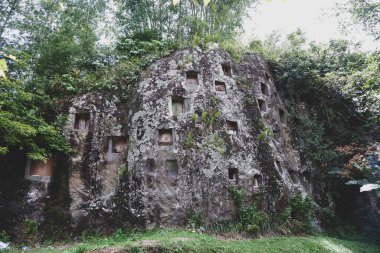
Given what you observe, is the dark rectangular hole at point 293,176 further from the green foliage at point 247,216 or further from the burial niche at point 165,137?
the burial niche at point 165,137

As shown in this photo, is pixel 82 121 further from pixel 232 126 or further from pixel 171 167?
pixel 232 126

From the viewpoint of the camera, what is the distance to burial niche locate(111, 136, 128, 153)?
12195 millimetres

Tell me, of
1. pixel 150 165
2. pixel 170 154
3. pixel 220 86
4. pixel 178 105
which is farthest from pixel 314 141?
pixel 150 165

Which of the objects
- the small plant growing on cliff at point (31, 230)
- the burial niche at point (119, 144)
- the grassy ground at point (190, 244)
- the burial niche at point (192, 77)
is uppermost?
the burial niche at point (192, 77)

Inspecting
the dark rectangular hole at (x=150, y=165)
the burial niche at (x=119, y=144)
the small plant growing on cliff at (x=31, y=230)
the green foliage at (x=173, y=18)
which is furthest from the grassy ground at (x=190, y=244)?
the green foliage at (x=173, y=18)

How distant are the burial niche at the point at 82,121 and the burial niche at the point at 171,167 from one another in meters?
4.00

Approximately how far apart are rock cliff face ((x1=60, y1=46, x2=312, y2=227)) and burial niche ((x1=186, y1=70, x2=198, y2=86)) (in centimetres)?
5

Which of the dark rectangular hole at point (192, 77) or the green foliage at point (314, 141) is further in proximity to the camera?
the green foliage at point (314, 141)

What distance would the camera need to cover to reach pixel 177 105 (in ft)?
42.1

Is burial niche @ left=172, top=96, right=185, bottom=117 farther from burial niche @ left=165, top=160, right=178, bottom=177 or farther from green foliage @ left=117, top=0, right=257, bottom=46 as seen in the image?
green foliage @ left=117, top=0, right=257, bottom=46

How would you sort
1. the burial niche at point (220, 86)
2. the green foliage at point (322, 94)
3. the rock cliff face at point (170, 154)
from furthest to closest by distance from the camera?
the green foliage at point (322, 94)
the burial niche at point (220, 86)
the rock cliff face at point (170, 154)

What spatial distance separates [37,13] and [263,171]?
48.2ft

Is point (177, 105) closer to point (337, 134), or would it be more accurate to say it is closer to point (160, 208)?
point (160, 208)

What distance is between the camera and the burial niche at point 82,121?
12.3 m
